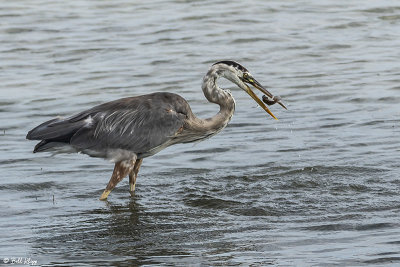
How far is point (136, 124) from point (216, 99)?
90cm

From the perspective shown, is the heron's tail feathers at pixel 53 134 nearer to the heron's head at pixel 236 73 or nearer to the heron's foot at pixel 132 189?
the heron's foot at pixel 132 189

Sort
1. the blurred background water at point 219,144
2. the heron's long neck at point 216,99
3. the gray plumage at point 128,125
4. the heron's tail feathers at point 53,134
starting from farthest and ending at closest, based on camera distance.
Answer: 1. the heron's long neck at point 216,99
2. the gray plumage at point 128,125
3. the heron's tail feathers at point 53,134
4. the blurred background water at point 219,144

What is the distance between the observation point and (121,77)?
1529 cm

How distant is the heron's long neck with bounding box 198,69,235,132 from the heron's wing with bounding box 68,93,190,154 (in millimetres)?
385

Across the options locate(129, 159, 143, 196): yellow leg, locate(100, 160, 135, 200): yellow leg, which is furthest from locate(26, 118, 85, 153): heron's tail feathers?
locate(129, 159, 143, 196): yellow leg

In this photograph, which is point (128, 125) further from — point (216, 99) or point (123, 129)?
point (216, 99)

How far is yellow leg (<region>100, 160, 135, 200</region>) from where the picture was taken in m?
9.48

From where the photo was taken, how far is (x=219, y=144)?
1175 cm

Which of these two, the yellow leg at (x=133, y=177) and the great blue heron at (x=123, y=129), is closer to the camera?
the great blue heron at (x=123, y=129)

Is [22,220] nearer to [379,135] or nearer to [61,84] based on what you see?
[379,135]

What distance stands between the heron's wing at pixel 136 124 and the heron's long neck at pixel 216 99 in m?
0.38

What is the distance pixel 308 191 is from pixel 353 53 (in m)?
7.40

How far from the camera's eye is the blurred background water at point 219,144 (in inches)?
309

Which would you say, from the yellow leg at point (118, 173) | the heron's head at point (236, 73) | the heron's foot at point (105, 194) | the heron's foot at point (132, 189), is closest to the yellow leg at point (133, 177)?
the heron's foot at point (132, 189)
